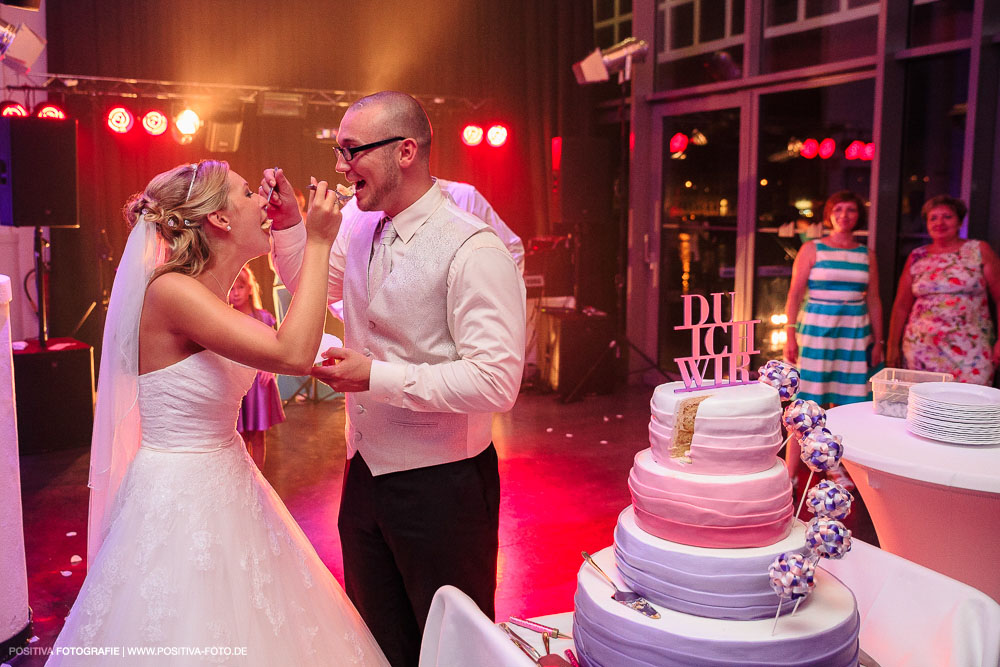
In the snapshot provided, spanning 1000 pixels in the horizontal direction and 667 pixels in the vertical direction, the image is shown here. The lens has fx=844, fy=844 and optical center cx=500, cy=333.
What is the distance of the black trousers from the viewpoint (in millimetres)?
1946

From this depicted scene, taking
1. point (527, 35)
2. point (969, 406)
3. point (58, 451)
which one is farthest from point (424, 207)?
point (527, 35)

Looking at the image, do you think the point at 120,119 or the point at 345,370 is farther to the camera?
the point at 120,119

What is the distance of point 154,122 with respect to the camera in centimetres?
703

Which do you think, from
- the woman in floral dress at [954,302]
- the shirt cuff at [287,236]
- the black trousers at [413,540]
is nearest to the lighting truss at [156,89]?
the woman in floral dress at [954,302]

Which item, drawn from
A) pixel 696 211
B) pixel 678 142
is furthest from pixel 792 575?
pixel 678 142

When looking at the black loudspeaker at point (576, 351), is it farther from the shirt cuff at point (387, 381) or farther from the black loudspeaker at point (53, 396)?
the shirt cuff at point (387, 381)

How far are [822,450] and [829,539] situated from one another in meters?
0.13

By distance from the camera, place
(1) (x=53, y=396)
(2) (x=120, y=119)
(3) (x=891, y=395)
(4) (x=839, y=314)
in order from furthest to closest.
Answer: (2) (x=120, y=119), (1) (x=53, y=396), (4) (x=839, y=314), (3) (x=891, y=395)

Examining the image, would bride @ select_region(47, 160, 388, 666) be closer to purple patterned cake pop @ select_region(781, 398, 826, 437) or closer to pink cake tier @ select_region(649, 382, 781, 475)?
pink cake tier @ select_region(649, 382, 781, 475)

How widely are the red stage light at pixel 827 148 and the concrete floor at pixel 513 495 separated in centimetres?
237

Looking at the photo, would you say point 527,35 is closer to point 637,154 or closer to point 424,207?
point 637,154

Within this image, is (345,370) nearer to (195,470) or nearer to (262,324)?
(262,324)

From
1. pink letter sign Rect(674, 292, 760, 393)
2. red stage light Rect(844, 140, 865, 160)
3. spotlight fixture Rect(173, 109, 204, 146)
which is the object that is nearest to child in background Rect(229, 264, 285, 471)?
pink letter sign Rect(674, 292, 760, 393)

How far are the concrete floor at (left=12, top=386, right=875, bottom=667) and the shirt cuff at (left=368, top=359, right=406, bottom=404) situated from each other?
5.49 ft
